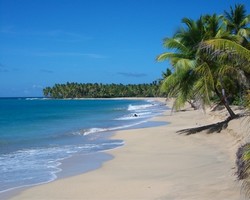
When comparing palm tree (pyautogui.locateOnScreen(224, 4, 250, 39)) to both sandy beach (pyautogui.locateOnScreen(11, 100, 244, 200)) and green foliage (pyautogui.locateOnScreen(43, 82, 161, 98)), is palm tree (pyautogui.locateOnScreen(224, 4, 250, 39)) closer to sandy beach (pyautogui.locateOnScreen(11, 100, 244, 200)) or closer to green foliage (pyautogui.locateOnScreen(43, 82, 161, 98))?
sandy beach (pyautogui.locateOnScreen(11, 100, 244, 200))

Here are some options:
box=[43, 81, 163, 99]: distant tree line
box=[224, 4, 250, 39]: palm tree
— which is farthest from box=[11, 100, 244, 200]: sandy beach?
box=[43, 81, 163, 99]: distant tree line

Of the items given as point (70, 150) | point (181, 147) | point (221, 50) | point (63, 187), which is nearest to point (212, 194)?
point (221, 50)

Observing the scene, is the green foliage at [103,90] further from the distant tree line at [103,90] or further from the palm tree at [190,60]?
the palm tree at [190,60]

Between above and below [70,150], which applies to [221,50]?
above

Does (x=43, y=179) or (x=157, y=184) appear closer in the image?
(x=157, y=184)

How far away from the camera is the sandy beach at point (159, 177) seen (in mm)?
7702

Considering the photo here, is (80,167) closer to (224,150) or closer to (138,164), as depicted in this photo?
(138,164)

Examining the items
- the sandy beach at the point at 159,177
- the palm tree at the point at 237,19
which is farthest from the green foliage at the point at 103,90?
the sandy beach at the point at 159,177

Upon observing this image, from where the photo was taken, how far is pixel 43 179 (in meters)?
10.1

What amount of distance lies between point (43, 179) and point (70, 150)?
580cm

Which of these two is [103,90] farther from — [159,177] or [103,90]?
[159,177]

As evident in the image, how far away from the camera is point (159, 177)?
9547mm

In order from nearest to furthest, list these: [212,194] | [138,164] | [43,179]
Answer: [212,194]
[43,179]
[138,164]

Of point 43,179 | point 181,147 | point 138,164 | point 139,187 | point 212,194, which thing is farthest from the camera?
point 181,147
